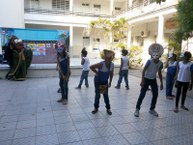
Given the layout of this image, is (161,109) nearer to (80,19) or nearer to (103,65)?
(103,65)

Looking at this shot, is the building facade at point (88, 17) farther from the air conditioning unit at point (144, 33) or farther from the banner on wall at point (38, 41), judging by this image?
the banner on wall at point (38, 41)

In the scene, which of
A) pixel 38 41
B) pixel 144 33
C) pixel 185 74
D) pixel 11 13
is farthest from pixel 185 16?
pixel 11 13

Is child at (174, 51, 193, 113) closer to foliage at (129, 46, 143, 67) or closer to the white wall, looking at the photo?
foliage at (129, 46, 143, 67)

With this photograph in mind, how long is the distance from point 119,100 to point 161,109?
4.29ft

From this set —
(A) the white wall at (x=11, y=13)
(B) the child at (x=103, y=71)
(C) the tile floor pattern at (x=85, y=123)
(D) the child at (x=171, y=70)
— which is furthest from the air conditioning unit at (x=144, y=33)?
(B) the child at (x=103, y=71)

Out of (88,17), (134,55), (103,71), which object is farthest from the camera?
(88,17)

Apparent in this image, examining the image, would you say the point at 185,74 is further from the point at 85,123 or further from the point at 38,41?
the point at 38,41

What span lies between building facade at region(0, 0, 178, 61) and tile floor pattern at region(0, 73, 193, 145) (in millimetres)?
9520

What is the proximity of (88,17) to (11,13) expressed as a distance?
24.4ft

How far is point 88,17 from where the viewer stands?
68.2ft

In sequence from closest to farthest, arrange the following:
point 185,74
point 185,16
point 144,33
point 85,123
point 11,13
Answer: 1. point 85,123
2. point 185,74
3. point 185,16
4. point 11,13
5. point 144,33

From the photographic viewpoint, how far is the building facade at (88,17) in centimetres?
1492

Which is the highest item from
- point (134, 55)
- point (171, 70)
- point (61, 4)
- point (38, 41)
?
point (61, 4)

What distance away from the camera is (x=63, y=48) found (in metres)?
5.38
